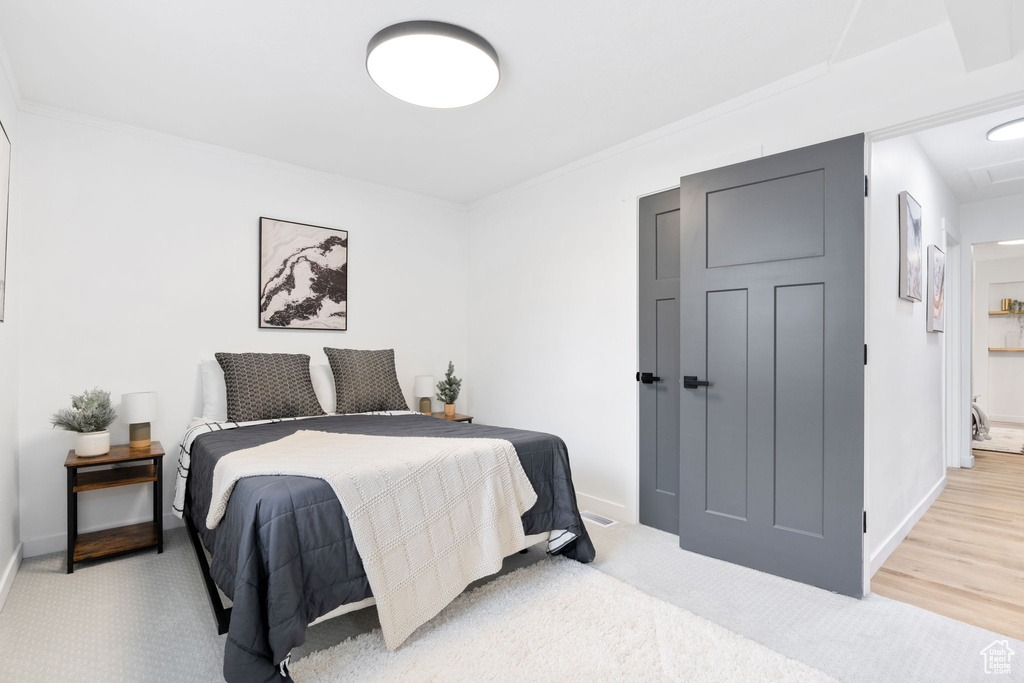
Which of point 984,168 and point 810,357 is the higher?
point 984,168

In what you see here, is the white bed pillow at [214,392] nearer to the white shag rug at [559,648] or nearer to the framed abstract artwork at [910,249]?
the white shag rug at [559,648]

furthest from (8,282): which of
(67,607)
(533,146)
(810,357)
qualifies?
(810,357)

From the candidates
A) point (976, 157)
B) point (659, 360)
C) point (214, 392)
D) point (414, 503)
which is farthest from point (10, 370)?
point (976, 157)

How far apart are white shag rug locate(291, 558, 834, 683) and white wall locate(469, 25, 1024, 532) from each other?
1.28m

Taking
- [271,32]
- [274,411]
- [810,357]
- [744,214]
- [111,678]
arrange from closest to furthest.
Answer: [111,678] < [271,32] < [810,357] < [744,214] < [274,411]

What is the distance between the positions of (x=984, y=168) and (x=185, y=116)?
18.1ft

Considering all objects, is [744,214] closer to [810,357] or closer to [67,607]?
[810,357]

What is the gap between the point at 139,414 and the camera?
116 inches

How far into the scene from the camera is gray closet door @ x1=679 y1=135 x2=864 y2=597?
237 centimetres

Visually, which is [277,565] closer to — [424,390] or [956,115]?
[424,390]

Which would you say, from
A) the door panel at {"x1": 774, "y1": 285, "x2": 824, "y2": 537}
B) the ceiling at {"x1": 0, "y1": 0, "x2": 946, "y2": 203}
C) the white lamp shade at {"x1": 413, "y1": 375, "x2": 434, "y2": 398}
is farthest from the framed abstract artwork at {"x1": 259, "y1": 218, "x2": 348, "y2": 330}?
the door panel at {"x1": 774, "y1": 285, "x2": 824, "y2": 537}

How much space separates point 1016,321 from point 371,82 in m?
9.53

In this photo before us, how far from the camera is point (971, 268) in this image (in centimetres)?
492

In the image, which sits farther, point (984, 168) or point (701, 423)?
point (984, 168)
